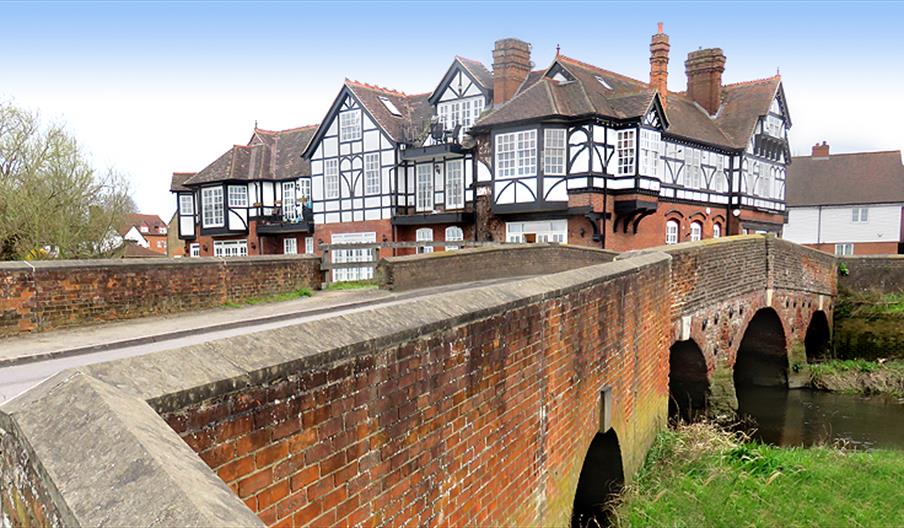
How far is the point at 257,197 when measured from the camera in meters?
32.7

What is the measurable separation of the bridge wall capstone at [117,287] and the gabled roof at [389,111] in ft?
47.4

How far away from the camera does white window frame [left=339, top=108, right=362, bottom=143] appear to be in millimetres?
27562

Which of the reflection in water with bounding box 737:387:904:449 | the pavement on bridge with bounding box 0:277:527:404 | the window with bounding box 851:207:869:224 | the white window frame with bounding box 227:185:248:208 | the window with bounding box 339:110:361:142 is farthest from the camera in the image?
the window with bounding box 851:207:869:224

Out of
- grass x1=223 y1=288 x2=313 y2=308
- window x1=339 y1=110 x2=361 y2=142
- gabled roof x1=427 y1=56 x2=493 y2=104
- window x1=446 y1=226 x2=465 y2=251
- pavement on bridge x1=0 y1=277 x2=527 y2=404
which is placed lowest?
grass x1=223 y1=288 x2=313 y2=308

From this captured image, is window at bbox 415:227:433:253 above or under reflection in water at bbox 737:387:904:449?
above

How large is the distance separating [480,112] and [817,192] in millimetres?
29014

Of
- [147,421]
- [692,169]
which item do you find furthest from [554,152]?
[147,421]

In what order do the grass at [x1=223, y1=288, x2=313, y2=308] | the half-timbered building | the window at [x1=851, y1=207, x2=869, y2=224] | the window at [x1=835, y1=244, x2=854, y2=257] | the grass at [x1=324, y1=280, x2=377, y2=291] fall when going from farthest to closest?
the window at [x1=835, y1=244, x2=854, y2=257]
the window at [x1=851, y1=207, x2=869, y2=224]
the half-timbered building
the grass at [x1=324, y1=280, x2=377, y2=291]
the grass at [x1=223, y1=288, x2=313, y2=308]

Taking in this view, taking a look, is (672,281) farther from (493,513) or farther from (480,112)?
(480,112)

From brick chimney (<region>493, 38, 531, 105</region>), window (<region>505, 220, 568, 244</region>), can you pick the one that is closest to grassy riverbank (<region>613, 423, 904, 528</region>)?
window (<region>505, 220, 568, 244</region>)

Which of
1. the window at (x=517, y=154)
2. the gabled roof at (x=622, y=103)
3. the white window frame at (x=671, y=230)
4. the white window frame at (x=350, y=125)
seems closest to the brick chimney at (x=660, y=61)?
the gabled roof at (x=622, y=103)

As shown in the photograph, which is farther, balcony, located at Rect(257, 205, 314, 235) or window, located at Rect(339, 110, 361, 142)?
balcony, located at Rect(257, 205, 314, 235)

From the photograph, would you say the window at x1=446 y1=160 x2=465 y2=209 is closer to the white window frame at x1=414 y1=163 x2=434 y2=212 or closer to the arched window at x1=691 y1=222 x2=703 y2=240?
the white window frame at x1=414 y1=163 x2=434 y2=212

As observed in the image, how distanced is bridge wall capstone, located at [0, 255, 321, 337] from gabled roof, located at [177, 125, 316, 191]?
19.6 meters
